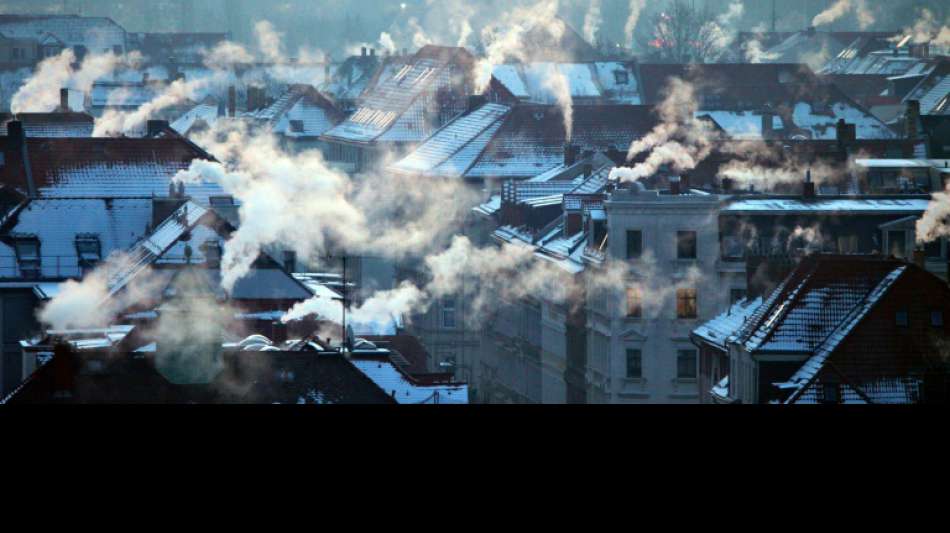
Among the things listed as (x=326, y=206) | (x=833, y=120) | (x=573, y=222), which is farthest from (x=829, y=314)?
(x=833, y=120)

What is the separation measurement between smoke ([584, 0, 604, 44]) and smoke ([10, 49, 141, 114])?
8556 mm

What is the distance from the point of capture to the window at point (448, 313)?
20.2 meters

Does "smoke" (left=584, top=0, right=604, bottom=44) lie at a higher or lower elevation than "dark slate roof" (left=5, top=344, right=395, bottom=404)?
higher

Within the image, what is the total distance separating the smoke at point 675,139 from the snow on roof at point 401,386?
20.6 ft

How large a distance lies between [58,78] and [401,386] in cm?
2475

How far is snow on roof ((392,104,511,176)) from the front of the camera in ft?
84.7

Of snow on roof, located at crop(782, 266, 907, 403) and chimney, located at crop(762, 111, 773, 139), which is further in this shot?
chimney, located at crop(762, 111, 773, 139)

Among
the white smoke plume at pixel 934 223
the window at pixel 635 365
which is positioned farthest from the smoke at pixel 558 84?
the window at pixel 635 365

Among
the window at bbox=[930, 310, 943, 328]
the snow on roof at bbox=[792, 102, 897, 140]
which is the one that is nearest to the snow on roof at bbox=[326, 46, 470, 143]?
the snow on roof at bbox=[792, 102, 897, 140]

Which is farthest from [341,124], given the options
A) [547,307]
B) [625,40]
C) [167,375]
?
[167,375]

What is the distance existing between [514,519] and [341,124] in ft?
108

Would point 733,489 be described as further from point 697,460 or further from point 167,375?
point 167,375

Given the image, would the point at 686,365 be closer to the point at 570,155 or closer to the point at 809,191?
the point at 809,191

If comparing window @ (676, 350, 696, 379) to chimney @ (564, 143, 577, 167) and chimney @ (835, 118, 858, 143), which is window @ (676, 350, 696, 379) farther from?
chimney @ (564, 143, 577, 167)
